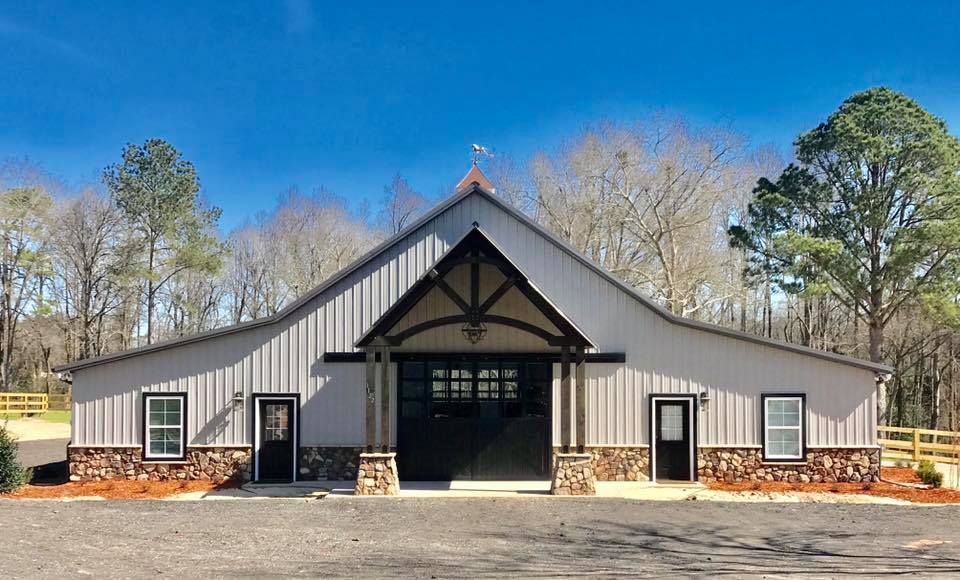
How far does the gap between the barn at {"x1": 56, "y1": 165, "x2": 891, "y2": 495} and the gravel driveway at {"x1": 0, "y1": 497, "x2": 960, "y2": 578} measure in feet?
8.21

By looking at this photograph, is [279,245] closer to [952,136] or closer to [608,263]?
[608,263]

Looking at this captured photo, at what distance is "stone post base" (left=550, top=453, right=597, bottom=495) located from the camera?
14.4 m

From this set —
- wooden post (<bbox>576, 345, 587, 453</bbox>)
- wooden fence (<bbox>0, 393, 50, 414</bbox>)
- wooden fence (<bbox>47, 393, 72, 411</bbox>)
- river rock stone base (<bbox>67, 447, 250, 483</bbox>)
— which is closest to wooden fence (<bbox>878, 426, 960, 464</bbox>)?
wooden post (<bbox>576, 345, 587, 453</bbox>)

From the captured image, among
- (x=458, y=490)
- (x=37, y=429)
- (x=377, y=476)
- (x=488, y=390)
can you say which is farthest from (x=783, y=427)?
(x=37, y=429)

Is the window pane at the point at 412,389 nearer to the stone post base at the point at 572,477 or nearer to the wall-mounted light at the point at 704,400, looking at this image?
the stone post base at the point at 572,477

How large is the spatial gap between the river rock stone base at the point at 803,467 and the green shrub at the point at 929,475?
0.98m

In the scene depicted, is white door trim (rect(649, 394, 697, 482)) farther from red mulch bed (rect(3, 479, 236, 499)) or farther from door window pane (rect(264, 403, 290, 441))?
red mulch bed (rect(3, 479, 236, 499))

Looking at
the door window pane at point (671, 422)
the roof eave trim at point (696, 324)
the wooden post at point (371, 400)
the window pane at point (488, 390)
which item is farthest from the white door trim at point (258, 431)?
the door window pane at point (671, 422)

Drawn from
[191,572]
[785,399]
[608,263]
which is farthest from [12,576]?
[608,263]

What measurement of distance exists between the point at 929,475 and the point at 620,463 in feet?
20.4

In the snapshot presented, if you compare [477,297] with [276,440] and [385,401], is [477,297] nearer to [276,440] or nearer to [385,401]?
[385,401]

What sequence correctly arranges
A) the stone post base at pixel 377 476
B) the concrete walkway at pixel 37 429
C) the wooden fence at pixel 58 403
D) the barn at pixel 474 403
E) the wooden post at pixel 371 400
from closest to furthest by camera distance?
the stone post base at pixel 377 476, the wooden post at pixel 371 400, the barn at pixel 474 403, the concrete walkway at pixel 37 429, the wooden fence at pixel 58 403

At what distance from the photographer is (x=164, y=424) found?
53.6ft

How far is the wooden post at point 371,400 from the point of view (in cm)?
1466
